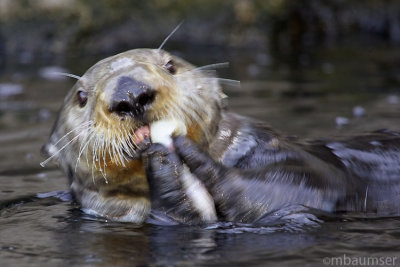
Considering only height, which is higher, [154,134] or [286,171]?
[154,134]

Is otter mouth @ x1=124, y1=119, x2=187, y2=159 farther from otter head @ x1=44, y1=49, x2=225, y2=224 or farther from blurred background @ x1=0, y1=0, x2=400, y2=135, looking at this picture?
blurred background @ x1=0, y1=0, x2=400, y2=135

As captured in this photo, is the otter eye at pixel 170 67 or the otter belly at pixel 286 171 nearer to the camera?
the otter belly at pixel 286 171

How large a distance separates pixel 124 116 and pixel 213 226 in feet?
2.29

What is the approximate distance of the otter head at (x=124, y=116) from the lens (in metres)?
3.43

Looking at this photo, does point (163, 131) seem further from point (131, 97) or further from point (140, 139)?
point (131, 97)

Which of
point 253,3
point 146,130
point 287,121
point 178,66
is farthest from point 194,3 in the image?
point 146,130

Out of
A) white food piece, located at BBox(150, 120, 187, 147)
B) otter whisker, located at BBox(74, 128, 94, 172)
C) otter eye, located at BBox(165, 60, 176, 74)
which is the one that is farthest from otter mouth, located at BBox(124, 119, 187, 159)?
otter eye, located at BBox(165, 60, 176, 74)

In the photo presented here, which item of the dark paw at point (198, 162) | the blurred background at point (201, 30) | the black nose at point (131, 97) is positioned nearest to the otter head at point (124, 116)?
the black nose at point (131, 97)

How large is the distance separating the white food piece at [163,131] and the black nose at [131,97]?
0.36ft

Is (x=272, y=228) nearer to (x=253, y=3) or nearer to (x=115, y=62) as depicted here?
(x=115, y=62)

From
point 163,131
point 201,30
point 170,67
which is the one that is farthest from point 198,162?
point 201,30

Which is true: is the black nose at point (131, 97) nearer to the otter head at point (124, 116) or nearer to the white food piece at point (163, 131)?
the otter head at point (124, 116)

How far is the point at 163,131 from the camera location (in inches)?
137

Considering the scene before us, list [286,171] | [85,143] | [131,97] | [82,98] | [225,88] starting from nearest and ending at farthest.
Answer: [131,97] < [286,171] < [85,143] < [82,98] < [225,88]
